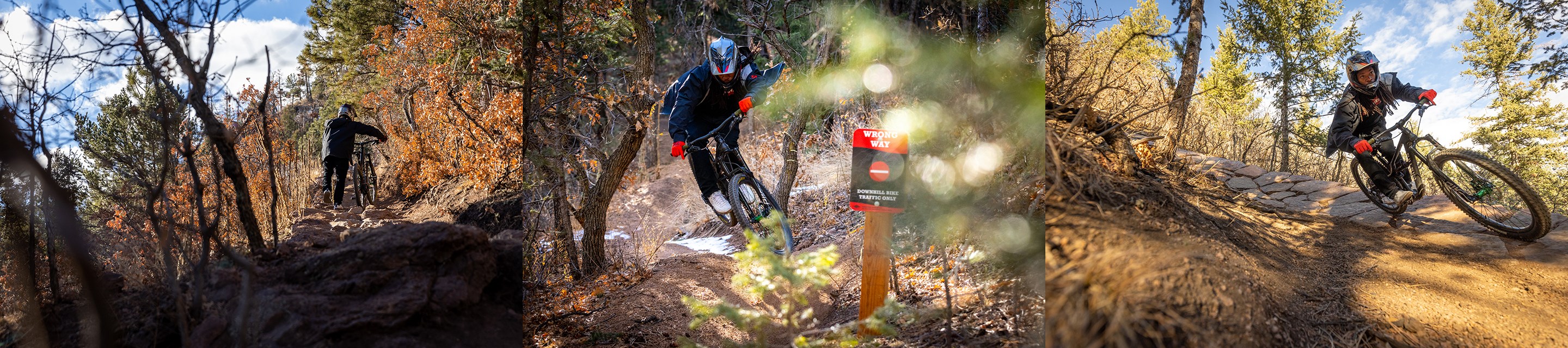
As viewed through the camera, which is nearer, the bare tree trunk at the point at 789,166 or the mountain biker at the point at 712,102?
the mountain biker at the point at 712,102

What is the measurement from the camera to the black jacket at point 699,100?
8.66 ft

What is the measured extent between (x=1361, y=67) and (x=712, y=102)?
4487 millimetres

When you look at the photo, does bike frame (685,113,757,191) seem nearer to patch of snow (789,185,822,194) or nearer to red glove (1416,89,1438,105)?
patch of snow (789,185,822,194)

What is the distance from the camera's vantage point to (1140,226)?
7.93ft

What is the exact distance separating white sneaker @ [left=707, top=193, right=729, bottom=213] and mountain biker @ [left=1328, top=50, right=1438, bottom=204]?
4361 millimetres

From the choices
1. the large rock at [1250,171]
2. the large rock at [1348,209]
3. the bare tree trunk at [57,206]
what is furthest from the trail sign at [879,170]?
the large rock at [1348,209]

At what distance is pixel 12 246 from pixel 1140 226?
369 cm

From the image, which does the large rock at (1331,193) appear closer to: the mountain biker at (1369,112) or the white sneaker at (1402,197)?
the mountain biker at (1369,112)

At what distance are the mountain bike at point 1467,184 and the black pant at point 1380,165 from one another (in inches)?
0.9

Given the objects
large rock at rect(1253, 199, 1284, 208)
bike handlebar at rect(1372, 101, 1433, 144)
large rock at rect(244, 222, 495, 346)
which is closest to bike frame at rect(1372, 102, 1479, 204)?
bike handlebar at rect(1372, 101, 1433, 144)

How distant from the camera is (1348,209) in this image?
Answer: 464 cm

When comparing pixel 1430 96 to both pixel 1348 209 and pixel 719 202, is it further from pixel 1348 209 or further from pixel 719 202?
pixel 719 202

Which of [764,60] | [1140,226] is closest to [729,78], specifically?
[764,60]

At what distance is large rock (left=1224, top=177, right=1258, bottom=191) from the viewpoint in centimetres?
409
